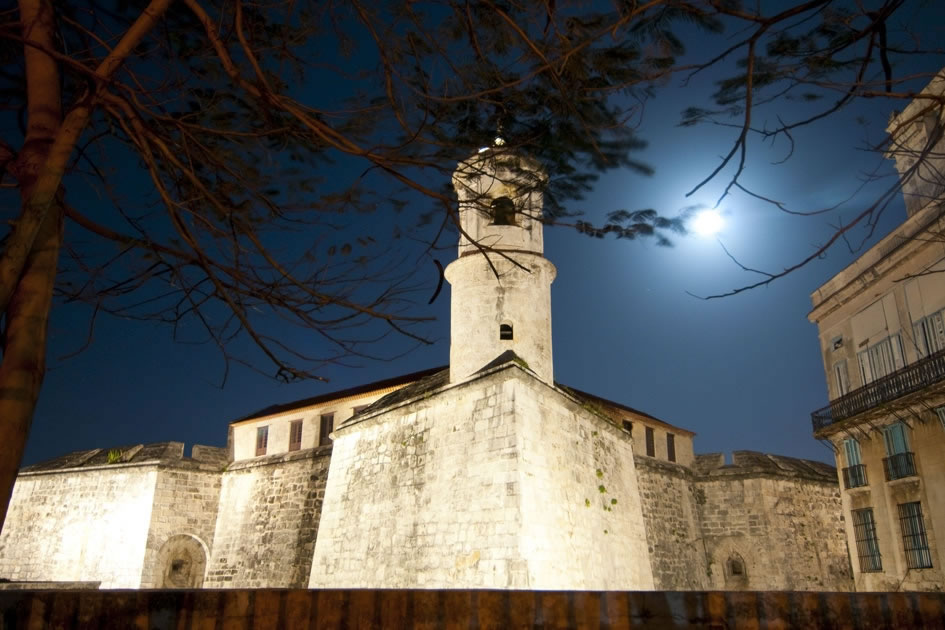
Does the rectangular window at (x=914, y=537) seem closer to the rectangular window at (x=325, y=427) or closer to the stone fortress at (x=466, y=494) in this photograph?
the stone fortress at (x=466, y=494)

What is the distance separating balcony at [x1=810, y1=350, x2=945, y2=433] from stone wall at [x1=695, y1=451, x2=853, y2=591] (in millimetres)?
4540

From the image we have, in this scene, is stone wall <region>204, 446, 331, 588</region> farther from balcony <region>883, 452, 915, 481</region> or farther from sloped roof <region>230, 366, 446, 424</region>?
balcony <region>883, 452, 915, 481</region>

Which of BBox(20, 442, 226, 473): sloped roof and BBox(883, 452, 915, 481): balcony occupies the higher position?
BBox(20, 442, 226, 473): sloped roof

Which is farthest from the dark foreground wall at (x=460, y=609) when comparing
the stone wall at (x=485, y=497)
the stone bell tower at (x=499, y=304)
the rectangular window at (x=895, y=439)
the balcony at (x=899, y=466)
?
the rectangular window at (x=895, y=439)

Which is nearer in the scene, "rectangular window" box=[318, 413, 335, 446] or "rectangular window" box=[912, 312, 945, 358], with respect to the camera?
"rectangular window" box=[912, 312, 945, 358]

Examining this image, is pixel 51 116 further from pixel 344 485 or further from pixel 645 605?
pixel 344 485

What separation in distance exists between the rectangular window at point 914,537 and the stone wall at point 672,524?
6.08 m

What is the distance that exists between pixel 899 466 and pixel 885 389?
1.70 m

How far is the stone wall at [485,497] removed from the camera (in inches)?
410

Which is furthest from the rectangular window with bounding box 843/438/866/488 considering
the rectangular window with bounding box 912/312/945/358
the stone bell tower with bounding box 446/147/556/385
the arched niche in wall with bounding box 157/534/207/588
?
the arched niche in wall with bounding box 157/534/207/588

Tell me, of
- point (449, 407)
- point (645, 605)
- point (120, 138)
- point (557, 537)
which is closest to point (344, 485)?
point (449, 407)

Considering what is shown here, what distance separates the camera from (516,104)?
498cm

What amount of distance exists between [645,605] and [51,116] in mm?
3962

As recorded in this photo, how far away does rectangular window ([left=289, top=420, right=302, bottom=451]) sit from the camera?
20875mm
